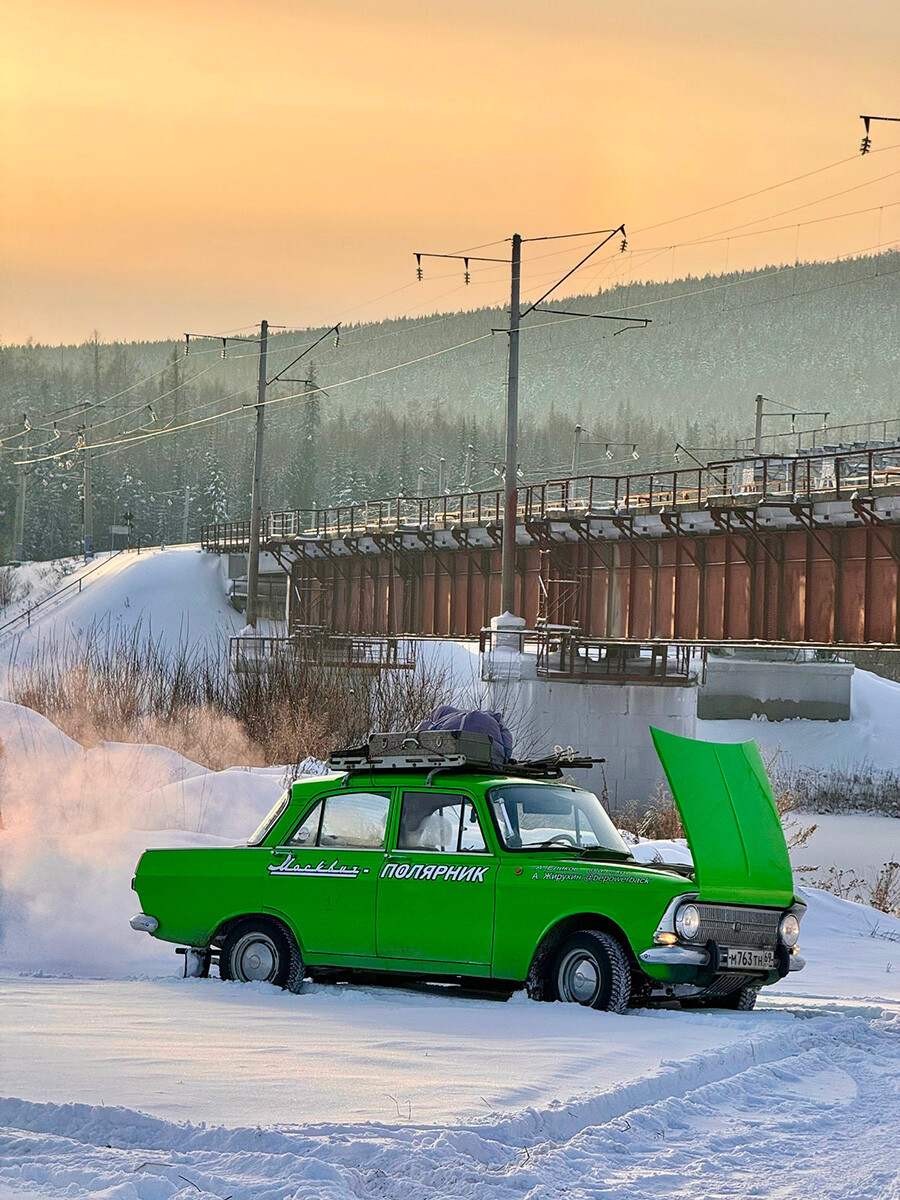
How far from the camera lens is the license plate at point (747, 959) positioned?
10.5m

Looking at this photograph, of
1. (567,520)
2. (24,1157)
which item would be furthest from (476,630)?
(24,1157)

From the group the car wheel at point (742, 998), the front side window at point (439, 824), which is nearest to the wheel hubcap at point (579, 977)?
the front side window at point (439, 824)

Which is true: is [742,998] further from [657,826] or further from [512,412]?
[512,412]

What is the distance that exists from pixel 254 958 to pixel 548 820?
2.39 meters

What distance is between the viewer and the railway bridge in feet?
120

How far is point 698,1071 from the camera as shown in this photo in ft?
27.4

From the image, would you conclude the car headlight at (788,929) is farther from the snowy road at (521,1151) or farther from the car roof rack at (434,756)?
the snowy road at (521,1151)

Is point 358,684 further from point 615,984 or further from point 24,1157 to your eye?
point 24,1157

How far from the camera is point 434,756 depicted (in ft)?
37.3

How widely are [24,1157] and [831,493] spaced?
110 feet

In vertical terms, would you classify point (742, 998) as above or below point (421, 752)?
below

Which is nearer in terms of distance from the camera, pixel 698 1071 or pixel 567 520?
pixel 698 1071


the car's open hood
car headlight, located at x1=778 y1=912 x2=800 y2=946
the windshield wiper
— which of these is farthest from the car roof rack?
car headlight, located at x1=778 y1=912 x2=800 y2=946

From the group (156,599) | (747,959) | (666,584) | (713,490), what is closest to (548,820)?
(747,959)
